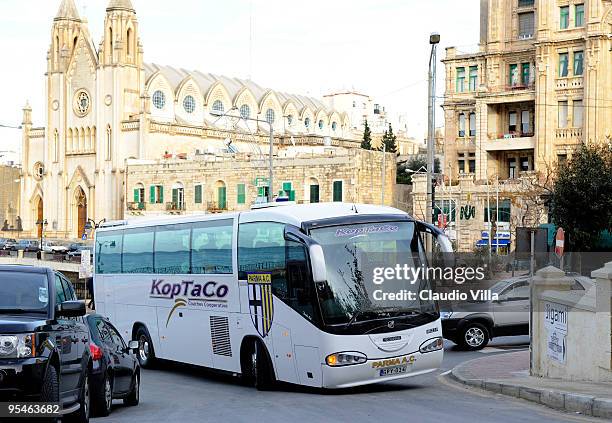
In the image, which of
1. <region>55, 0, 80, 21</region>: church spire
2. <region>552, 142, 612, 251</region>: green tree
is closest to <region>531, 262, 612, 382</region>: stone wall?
<region>552, 142, 612, 251</region>: green tree

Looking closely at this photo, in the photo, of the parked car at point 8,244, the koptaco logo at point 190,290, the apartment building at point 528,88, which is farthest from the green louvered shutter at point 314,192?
the koptaco logo at point 190,290

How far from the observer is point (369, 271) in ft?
53.4

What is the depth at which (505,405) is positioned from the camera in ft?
48.0

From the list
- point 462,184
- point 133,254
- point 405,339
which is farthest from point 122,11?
point 405,339

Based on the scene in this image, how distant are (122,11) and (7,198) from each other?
1209 inches

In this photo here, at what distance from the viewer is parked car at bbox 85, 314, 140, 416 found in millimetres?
13195

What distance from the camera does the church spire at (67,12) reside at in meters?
97.9

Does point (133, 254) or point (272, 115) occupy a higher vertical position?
point (272, 115)

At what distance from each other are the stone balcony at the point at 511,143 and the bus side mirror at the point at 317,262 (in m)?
48.8

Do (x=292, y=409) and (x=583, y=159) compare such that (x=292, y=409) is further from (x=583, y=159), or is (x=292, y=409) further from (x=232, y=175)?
(x=232, y=175)

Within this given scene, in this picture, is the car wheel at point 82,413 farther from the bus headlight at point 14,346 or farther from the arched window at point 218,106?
the arched window at point 218,106

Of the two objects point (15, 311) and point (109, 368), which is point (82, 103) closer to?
point (109, 368)

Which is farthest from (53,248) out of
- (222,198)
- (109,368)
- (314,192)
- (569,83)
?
(109,368)

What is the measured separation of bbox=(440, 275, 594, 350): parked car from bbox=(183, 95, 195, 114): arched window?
7227cm
